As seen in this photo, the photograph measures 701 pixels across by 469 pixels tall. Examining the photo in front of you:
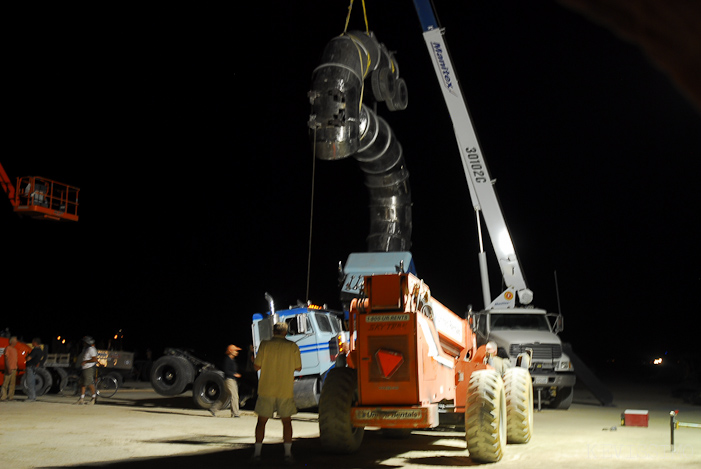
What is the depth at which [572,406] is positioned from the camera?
64.9ft

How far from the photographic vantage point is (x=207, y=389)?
17266mm

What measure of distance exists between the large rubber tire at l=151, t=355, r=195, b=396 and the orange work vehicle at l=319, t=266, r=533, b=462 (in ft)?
32.4

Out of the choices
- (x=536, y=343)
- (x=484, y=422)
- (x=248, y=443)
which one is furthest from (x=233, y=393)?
(x=484, y=422)

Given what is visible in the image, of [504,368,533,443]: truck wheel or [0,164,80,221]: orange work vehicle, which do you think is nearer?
[504,368,533,443]: truck wheel

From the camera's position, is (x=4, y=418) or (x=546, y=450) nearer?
(x=546, y=450)

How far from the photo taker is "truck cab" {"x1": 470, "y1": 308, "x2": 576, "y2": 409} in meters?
17.5

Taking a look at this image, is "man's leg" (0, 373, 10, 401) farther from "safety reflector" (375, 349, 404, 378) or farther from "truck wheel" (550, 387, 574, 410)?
"truck wheel" (550, 387, 574, 410)

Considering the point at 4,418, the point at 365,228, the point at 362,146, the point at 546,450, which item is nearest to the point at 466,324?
the point at 546,450

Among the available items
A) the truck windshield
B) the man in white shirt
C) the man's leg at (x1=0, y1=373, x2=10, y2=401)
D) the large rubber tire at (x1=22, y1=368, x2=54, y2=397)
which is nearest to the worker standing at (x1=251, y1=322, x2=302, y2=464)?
the truck windshield

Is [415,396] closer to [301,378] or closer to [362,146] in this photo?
[301,378]

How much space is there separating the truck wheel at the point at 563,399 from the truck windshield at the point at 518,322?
167 centimetres

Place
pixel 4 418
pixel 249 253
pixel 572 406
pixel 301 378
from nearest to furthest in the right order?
pixel 4 418, pixel 301 378, pixel 572 406, pixel 249 253

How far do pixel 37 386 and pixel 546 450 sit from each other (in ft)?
52.3

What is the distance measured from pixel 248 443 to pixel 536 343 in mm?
9097
